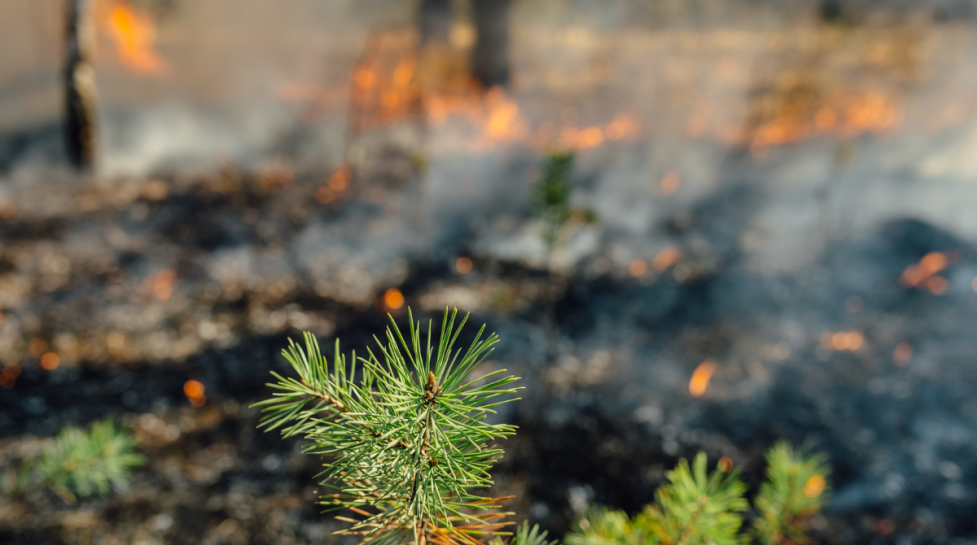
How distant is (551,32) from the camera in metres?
12.7

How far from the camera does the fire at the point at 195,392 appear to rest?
3.73 metres

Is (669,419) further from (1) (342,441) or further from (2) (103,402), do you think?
(2) (103,402)

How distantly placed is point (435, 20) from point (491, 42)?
1420 millimetres

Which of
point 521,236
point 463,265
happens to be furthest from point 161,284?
point 521,236

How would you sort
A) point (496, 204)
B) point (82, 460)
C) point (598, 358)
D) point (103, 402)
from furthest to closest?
point (496, 204)
point (598, 358)
point (103, 402)
point (82, 460)

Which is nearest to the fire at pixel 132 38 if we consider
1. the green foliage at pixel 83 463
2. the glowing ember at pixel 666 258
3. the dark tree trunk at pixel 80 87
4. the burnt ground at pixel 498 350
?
the dark tree trunk at pixel 80 87

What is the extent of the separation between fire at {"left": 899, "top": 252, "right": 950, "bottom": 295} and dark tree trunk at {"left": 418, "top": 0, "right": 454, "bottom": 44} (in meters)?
9.66

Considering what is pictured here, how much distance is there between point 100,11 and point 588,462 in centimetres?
1471

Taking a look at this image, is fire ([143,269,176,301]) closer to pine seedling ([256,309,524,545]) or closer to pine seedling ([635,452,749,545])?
pine seedling ([256,309,524,545])

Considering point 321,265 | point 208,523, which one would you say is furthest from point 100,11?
point 208,523

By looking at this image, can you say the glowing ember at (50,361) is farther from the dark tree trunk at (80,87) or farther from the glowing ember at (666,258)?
the glowing ember at (666,258)

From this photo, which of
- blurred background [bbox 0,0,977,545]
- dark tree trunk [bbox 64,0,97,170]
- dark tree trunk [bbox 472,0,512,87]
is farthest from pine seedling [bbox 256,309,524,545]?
dark tree trunk [bbox 472,0,512,87]

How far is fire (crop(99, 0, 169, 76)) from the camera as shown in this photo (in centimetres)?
994

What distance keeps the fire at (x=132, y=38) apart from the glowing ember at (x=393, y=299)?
9.63m
